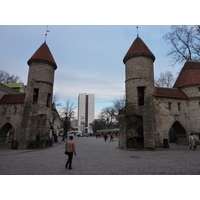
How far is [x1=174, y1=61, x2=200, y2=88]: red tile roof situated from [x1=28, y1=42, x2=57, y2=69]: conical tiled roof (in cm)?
A: 1791

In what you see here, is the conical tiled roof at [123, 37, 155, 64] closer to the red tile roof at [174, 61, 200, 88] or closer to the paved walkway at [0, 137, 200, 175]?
the red tile roof at [174, 61, 200, 88]

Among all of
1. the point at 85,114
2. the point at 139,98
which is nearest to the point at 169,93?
the point at 139,98

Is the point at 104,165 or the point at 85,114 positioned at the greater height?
the point at 85,114

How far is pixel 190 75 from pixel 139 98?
8412 millimetres

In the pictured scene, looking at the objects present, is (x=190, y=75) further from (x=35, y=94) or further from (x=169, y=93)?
(x=35, y=94)

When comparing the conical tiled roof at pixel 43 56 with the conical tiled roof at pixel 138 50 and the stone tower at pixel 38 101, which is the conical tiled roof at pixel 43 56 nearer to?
the stone tower at pixel 38 101

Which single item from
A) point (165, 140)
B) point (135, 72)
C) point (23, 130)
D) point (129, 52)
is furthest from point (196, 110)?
point (23, 130)

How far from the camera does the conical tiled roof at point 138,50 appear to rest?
757 inches

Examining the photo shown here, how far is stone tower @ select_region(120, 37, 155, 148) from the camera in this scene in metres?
17.0

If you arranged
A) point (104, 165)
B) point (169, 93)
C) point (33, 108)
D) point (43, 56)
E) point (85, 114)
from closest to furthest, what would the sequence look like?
point (104, 165) < point (33, 108) < point (169, 93) < point (43, 56) < point (85, 114)

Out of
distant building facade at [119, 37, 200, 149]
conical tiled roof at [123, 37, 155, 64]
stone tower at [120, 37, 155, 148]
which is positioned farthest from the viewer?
conical tiled roof at [123, 37, 155, 64]

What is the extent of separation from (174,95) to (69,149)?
657 inches

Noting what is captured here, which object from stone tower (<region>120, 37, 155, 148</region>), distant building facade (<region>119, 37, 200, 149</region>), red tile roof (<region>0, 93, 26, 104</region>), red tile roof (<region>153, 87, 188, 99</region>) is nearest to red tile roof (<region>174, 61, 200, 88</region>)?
distant building facade (<region>119, 37, 200, 149</region>)

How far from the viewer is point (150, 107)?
17359 mm
